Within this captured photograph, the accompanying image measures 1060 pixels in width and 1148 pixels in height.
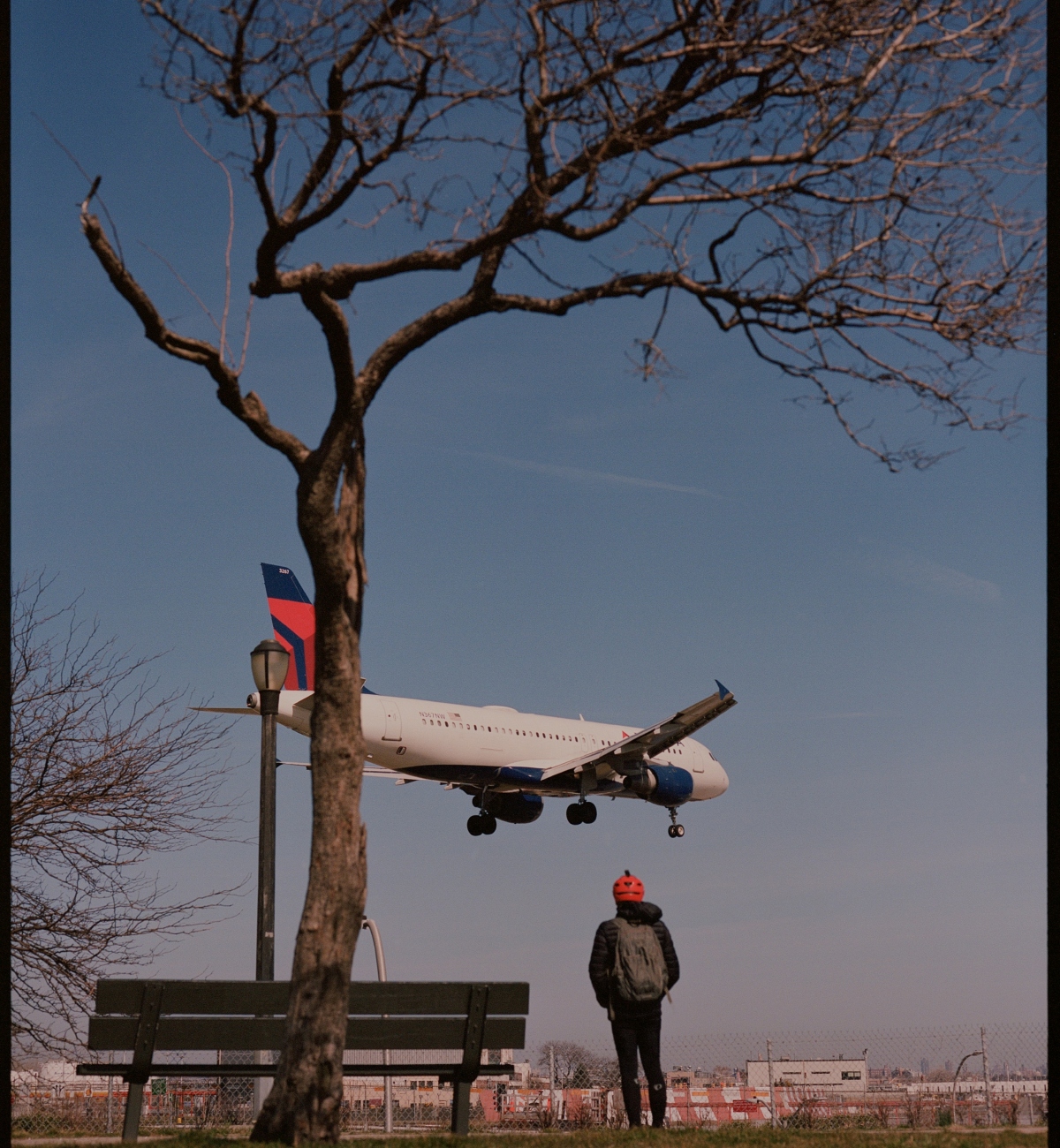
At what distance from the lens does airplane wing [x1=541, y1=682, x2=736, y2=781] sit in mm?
36188

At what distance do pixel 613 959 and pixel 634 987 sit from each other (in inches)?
10.3

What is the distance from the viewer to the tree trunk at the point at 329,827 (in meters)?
7.62

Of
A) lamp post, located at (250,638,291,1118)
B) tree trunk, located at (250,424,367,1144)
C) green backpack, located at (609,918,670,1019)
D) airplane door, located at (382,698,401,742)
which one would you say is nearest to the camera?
tree trunk, located at (250,424,367,1144)

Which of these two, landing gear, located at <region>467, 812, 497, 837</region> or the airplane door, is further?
landing gear, located at <region>467, 812, 497, 837</region>

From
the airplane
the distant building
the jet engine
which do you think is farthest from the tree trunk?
the jet engine

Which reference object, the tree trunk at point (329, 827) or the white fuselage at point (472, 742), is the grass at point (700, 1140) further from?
the white fuselage at point (472, 742)

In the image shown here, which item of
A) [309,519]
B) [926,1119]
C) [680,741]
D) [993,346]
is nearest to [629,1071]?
[309,519]

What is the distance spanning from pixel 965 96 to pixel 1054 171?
2294 mm

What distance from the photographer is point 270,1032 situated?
30.7 feet

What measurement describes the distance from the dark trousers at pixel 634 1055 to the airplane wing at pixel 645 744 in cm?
2544

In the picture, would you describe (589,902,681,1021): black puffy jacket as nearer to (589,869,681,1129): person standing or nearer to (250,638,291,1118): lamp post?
(589,869,681,1129): person standing

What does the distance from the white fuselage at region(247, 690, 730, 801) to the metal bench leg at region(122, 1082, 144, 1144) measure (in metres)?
24.3

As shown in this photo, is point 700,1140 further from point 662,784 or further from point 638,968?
point 662,784

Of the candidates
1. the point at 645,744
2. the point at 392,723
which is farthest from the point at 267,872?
the point at 645,744
